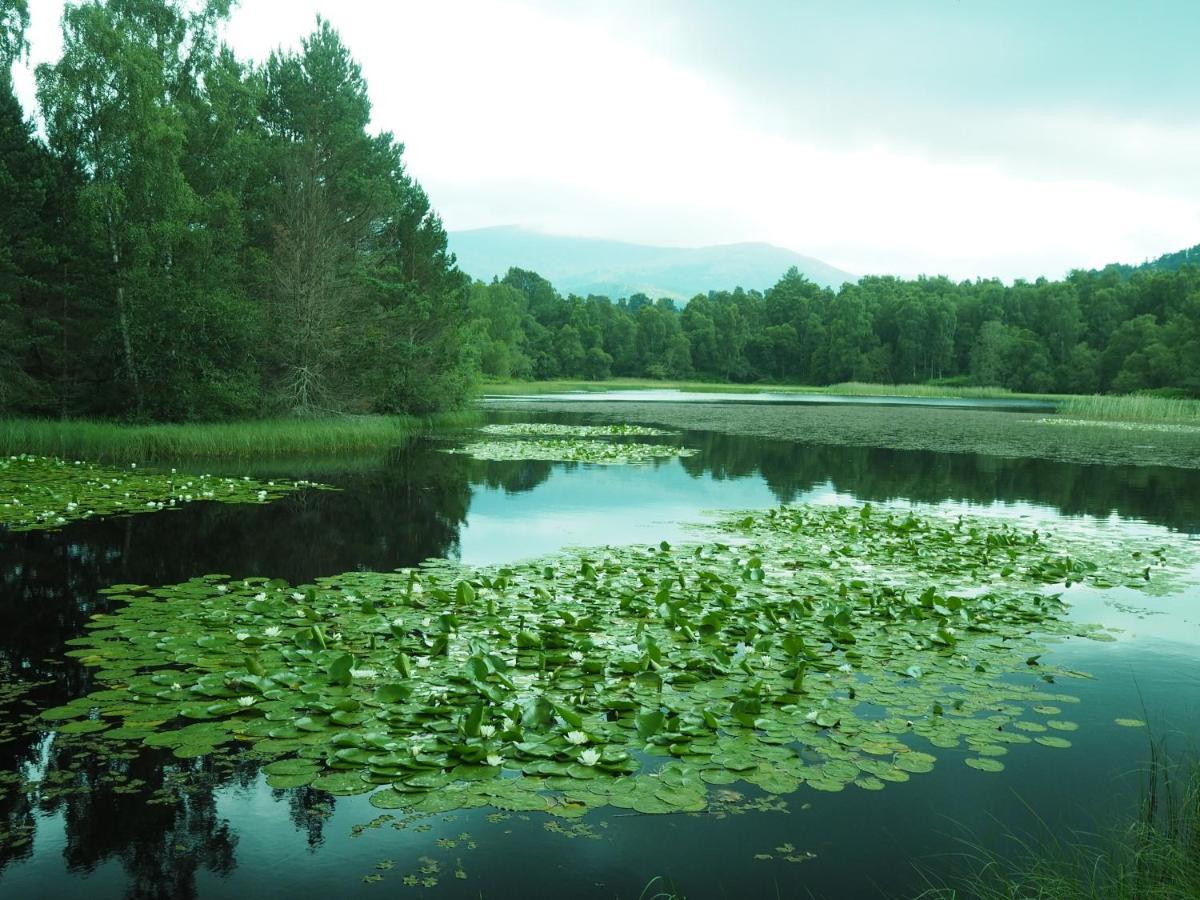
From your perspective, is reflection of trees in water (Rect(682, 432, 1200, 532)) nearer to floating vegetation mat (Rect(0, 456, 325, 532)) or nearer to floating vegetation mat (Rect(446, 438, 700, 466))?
floating vegetation mat (Rect(446, 438, 700, 466))

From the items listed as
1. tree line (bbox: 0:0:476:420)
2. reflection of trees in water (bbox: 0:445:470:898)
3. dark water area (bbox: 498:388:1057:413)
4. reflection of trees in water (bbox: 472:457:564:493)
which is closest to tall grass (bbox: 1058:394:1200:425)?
dark water area (bbox: 498:388:1057:413)

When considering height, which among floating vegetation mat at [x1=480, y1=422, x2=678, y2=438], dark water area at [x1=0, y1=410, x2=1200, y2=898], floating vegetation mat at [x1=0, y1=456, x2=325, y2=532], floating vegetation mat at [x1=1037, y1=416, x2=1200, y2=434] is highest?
floating vegetation mat at [x1=1037, y1=416, x2=1200, y2=434]

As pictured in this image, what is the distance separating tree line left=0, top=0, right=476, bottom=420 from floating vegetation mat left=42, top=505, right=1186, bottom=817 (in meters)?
19.9

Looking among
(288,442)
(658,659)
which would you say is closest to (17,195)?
(288,442)

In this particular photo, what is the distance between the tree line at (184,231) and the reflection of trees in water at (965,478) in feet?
52.2

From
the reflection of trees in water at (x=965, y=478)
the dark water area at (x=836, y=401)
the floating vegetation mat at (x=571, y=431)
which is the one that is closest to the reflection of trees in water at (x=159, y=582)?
the reflection of trees in water at (x=965, y=478)

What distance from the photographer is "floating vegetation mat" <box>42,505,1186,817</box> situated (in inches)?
220

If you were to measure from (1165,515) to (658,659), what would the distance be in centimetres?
1573

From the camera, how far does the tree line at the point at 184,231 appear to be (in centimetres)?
2617

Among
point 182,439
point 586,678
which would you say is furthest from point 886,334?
point 586,678

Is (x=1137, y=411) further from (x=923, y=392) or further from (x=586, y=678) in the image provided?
(x=586, y=678)

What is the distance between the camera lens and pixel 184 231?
2712 cm

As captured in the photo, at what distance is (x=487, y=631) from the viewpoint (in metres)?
8.38

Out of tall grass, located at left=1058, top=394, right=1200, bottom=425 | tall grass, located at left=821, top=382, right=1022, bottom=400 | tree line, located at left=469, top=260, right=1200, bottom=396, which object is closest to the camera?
tall grass, located at left=1058, top=394, right=1200, bottom=425
